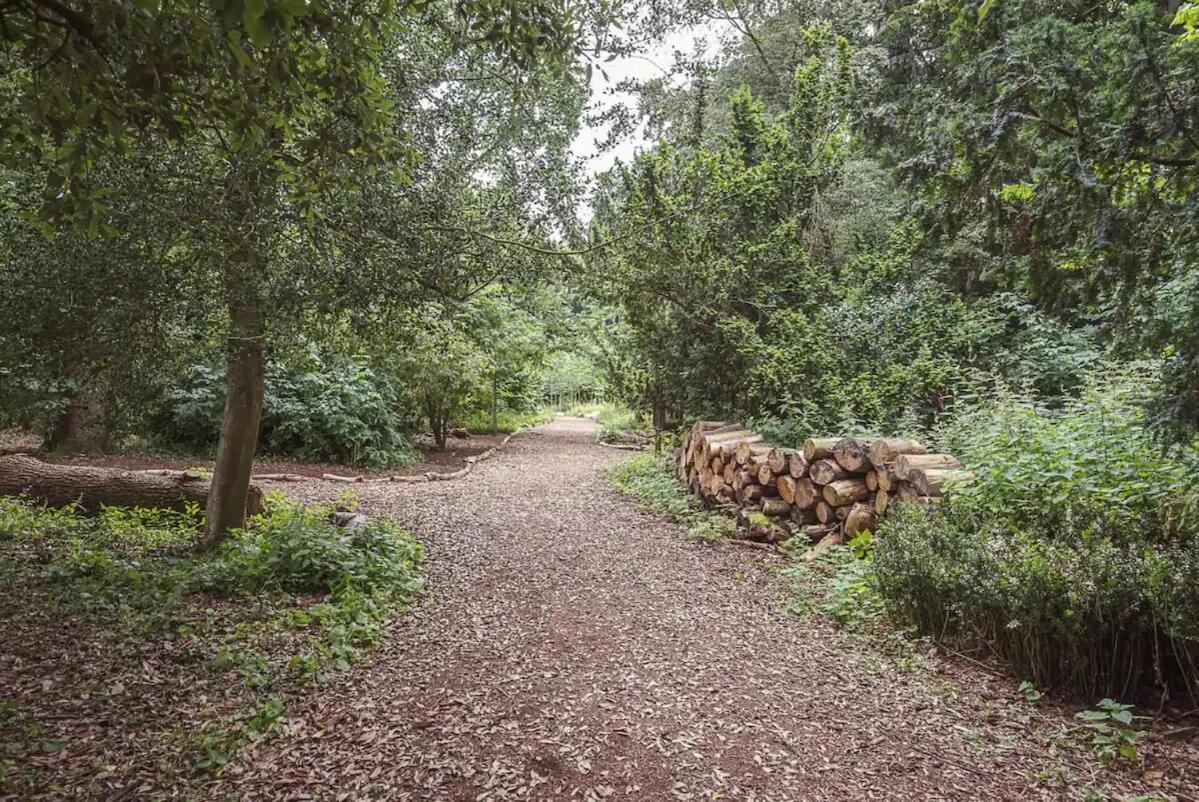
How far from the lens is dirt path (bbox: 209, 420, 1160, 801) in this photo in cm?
268

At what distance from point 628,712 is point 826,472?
3.57 meters

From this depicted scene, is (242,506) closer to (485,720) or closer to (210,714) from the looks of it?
(210,714)

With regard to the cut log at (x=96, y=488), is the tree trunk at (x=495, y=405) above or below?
above

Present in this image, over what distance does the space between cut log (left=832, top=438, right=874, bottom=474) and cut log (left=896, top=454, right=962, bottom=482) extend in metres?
0.37

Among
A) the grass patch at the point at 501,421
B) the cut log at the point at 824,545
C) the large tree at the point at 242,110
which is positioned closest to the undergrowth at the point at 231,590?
the large tree at the point at 242,110

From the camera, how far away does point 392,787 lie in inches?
103

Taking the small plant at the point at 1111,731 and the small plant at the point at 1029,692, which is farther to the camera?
the small plant at the point at 1029,692

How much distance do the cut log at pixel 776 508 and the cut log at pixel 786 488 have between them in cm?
6

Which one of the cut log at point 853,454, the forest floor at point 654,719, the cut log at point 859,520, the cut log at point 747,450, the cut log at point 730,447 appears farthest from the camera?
the cut log at point 730,447

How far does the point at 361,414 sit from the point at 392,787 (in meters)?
10.6

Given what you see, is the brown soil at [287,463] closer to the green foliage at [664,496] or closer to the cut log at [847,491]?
the green foliage at [664,496]

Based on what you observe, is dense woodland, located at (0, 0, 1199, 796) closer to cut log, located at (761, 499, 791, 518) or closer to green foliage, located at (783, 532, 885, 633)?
green foliage, located at (783, 532, 885, 633)

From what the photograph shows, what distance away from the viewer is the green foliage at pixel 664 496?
7043mm

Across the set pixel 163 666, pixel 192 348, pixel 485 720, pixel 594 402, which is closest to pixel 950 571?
pixel 485 720
